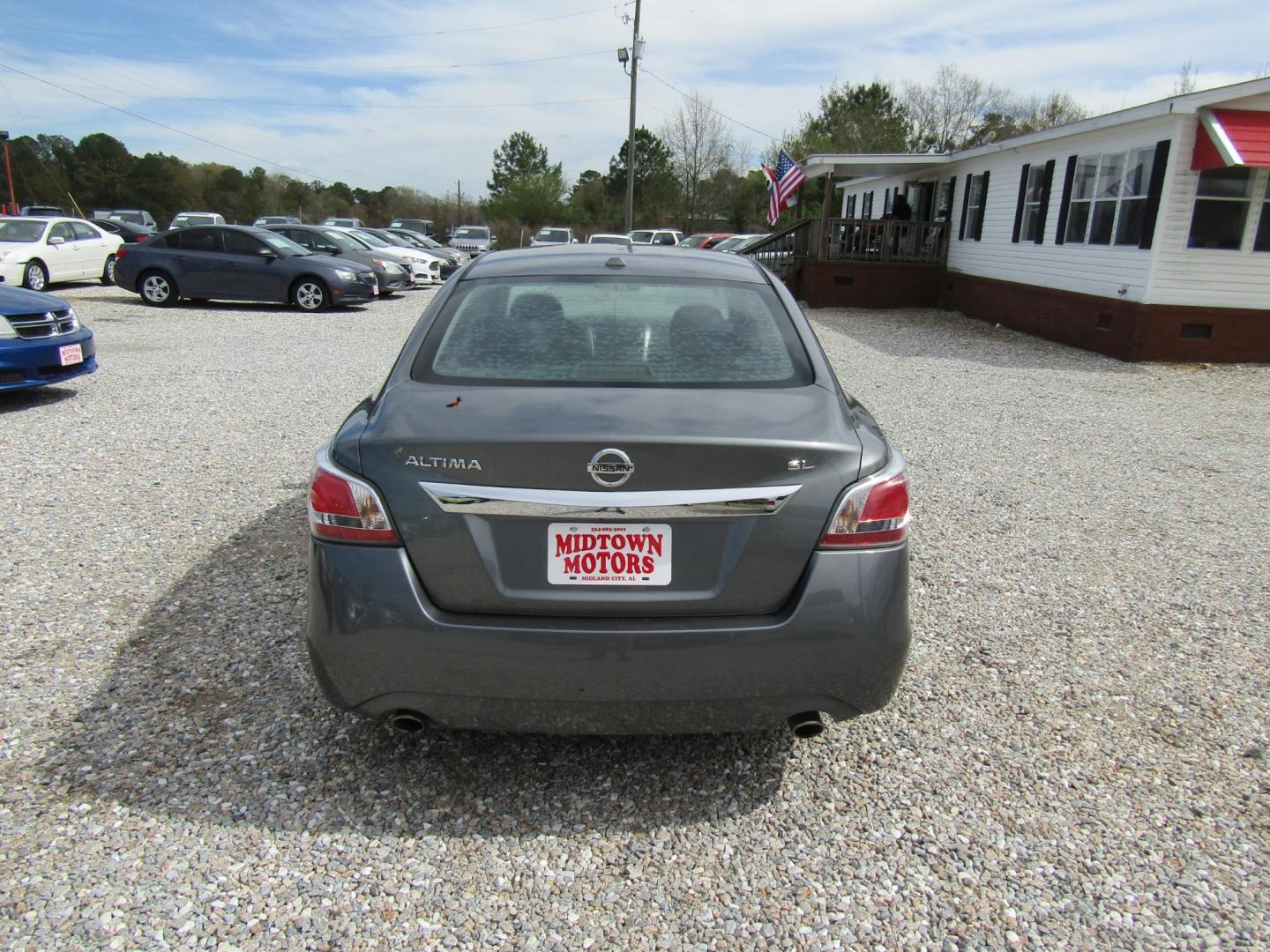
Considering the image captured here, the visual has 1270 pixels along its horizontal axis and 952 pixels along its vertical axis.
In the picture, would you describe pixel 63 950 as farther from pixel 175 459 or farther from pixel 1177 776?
pixel 175 459

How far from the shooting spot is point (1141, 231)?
1287 centimetres

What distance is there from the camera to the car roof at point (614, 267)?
10.7 ft

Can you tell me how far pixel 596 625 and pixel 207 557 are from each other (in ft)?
9.72

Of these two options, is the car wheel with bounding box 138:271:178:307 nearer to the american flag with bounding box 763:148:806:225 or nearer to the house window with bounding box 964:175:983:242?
the american flag with bounding box 763:148:806:225

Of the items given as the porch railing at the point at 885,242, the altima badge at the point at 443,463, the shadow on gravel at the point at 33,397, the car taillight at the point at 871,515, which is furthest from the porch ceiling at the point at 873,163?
the altima badge at the point at 443,463

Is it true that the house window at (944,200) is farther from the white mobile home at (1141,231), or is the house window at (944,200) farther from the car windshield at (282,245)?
the car windshield at (282,245)

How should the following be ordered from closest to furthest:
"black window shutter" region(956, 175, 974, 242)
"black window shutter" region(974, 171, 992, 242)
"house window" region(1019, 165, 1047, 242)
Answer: "house window" region(1019, 165, 1047, 242)
"black window shutter" region(974, 171, 992, 242)
"black window shutter" region(956, 175, 974, 242)

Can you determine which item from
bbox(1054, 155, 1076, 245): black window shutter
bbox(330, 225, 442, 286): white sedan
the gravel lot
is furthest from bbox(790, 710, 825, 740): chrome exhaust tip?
bbox(330, 225, 442, 286): white sedan

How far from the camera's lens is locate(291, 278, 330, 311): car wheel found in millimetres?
16875

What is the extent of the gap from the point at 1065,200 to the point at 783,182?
27.6ft

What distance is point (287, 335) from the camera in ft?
44.5

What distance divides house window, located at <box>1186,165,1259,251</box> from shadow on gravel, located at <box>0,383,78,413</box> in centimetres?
1373

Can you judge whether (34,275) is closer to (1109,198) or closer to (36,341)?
(36,341)

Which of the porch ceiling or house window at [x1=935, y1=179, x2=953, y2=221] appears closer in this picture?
the porch ceiling
